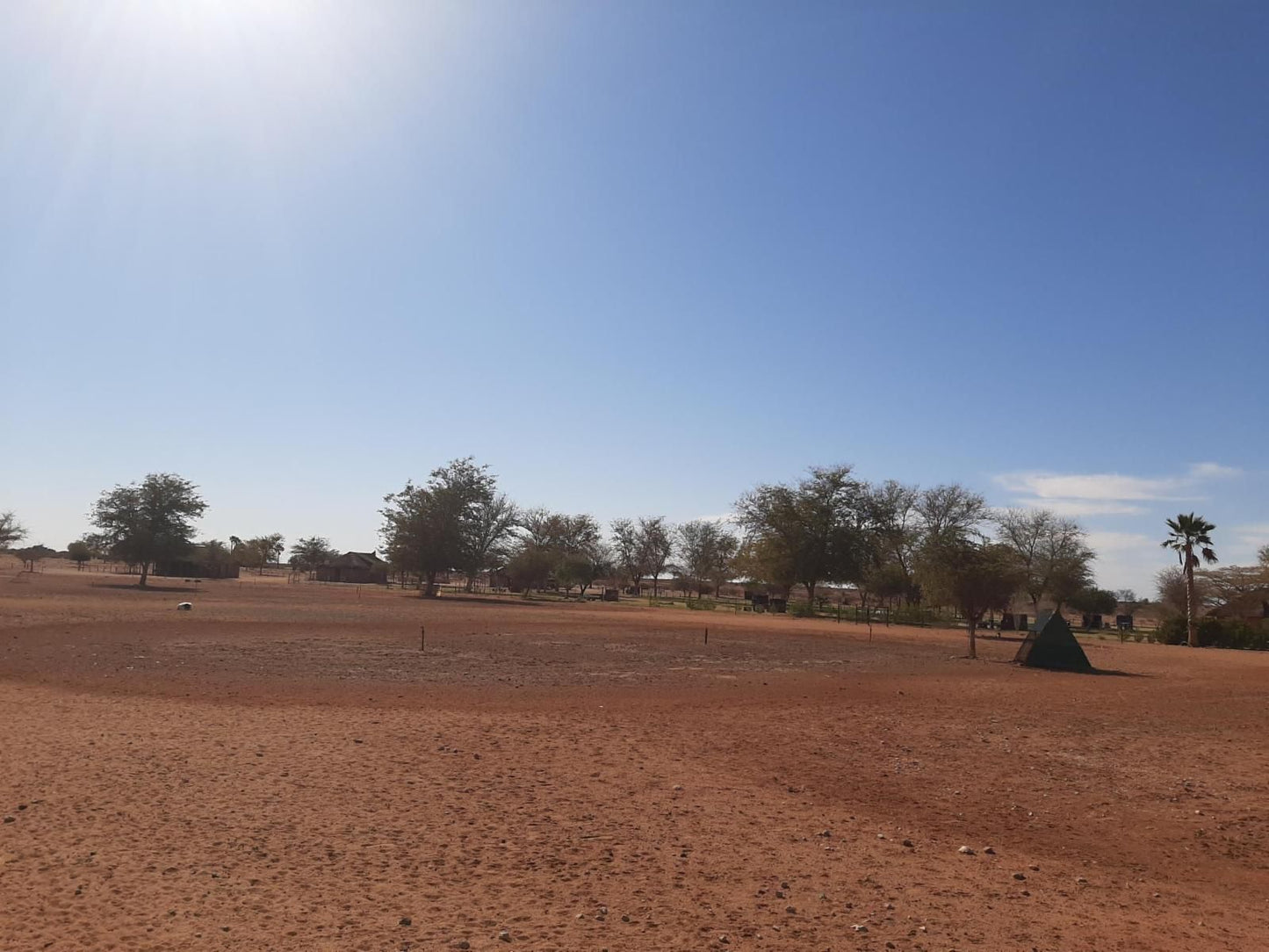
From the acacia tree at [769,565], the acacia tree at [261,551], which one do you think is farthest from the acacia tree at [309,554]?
the acacia tree at [769,565]

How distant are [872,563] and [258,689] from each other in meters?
68.8

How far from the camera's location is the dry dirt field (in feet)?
20.4

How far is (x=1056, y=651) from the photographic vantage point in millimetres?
29375

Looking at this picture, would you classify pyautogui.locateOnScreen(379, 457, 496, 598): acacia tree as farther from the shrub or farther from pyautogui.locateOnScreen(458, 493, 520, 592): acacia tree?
the shrub

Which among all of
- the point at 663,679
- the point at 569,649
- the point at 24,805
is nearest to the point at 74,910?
the point at 24,805

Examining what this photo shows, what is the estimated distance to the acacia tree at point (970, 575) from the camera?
34.0 m

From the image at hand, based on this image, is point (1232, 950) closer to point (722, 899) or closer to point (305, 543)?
point (722, 899)

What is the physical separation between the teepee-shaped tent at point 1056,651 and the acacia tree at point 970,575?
12.4ft

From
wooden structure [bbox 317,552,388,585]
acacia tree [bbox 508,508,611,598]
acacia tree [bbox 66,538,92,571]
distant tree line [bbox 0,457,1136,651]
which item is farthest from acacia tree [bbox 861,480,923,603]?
acacia tree [bbox 66,538,92,571]

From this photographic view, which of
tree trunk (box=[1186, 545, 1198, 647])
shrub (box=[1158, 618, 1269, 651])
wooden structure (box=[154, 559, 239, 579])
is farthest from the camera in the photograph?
wooden structure (box=[154, 559, 239, 579])

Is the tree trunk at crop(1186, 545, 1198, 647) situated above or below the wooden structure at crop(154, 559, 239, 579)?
above

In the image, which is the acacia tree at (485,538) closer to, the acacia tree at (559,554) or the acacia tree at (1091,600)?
the acacia tree at (559,554)

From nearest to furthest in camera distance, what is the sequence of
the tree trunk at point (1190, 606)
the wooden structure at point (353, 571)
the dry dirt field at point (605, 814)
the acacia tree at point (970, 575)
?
the dry dirt field at point (605, 814)
the acacia tree at point (970, 575)
the tree trunk at point (1190, 606)
the wooden structure at point (353, 571)

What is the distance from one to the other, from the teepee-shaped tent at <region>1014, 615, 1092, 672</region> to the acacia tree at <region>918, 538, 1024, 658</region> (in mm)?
3785
